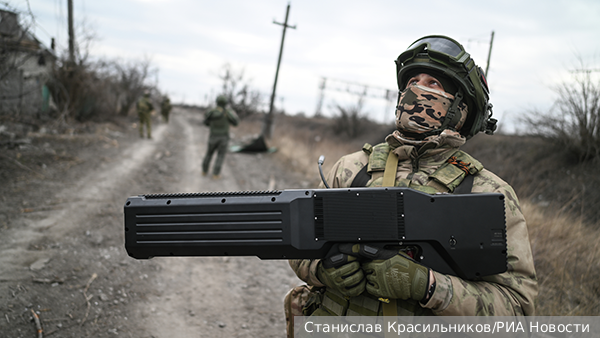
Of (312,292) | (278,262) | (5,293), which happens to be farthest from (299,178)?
(312,292)

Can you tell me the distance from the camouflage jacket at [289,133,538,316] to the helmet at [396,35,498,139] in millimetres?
176

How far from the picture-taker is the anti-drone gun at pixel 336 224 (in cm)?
167

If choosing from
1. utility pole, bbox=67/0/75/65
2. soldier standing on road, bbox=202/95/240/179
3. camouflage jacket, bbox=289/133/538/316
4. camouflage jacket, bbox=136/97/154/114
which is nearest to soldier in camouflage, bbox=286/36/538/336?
camouflage jacket, bbox=289/133/538/316

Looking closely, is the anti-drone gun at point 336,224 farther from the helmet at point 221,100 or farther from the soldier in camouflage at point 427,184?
the helmet at point 221,100

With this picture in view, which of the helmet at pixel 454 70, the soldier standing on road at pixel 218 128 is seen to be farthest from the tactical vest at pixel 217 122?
the helmet at pixel 454 70

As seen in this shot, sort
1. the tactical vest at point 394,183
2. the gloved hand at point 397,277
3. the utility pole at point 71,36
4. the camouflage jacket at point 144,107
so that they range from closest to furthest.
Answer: the gloved hand at point 397,277 < the tactical vest at point 394,183 < the utility pole at point 71,36 < the camouflage jacket at point 144,107

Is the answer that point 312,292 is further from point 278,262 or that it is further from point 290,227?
point 278,262

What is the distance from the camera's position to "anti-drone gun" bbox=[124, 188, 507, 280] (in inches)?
65.6

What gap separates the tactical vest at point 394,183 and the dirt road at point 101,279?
2125mm

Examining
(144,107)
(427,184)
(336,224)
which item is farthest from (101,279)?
(144,107)

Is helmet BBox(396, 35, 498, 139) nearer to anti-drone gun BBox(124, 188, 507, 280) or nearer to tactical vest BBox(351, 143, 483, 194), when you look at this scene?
tactical vest BBox(351, 143, 483, 194)

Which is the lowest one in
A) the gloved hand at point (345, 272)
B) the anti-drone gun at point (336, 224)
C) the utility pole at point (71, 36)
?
the gloved hand at point (345, 272)

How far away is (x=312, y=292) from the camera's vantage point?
2129 millimetres

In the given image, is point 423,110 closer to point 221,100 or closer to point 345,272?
point 345,272
